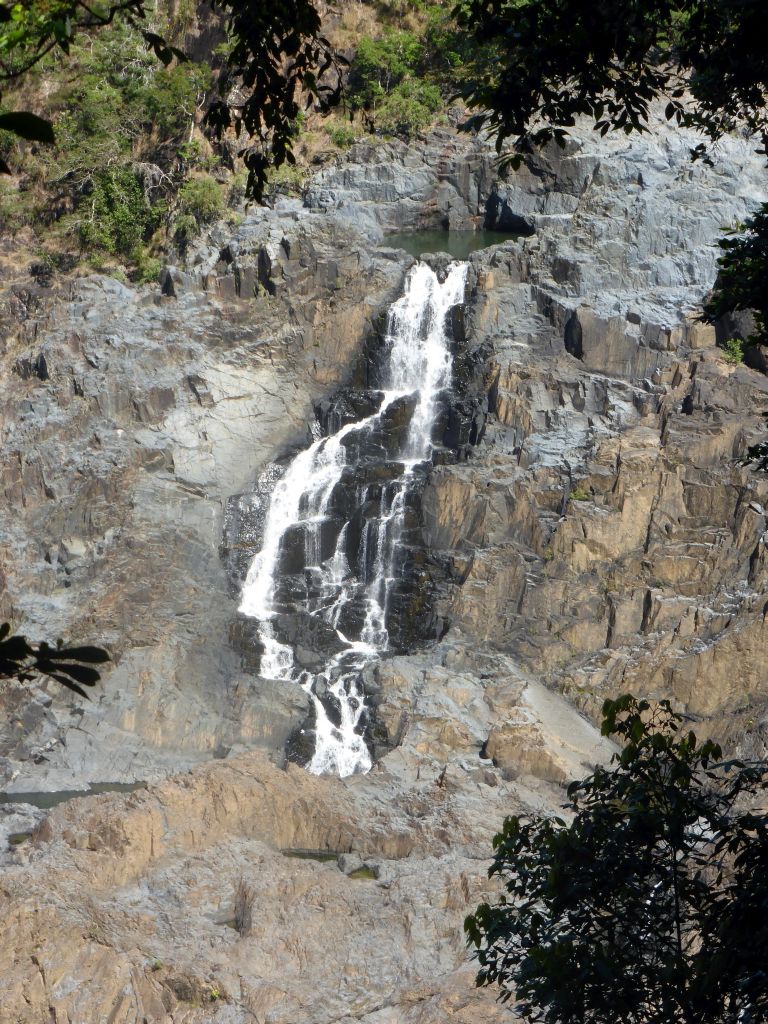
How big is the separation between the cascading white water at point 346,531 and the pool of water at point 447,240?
14.1 ft

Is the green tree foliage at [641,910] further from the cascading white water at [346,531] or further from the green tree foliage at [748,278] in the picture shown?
the cascading white water at [346,531]

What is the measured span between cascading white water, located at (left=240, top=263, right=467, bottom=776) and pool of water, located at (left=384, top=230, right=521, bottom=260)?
4299 millimetres

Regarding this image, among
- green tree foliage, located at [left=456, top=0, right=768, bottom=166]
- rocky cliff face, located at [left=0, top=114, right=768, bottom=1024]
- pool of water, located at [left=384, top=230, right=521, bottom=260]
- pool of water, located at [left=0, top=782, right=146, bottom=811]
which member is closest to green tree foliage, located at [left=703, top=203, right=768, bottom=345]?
green tree foliage, located at [left=456, top=0, right=768, bottom=166]

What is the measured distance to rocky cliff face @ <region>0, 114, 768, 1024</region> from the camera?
80.4 ft

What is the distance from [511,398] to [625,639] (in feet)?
25.0

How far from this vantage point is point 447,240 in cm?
4559

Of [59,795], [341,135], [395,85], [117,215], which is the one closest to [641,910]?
[59,795]

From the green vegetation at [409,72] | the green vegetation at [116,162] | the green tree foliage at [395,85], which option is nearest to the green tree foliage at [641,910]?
the green vegetation at [116,162]

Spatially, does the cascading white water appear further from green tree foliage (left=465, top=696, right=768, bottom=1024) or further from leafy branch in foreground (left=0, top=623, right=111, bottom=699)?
leafy branch in foreground (left=0, top=623, right=111, bottom=699)

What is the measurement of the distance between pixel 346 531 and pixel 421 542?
2.34m

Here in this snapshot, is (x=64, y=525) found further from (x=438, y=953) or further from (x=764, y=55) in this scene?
(x=764, y=55)

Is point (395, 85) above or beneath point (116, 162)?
above

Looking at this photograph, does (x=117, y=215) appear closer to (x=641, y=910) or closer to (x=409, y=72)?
(x=409, y=72)

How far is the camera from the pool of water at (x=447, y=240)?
145 feet
